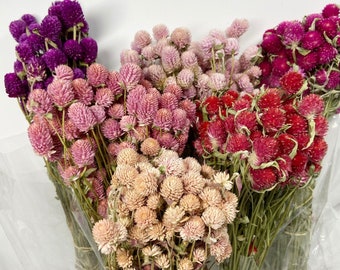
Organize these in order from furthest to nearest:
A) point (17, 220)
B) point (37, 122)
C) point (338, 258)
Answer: point (338, 258), point (17, 220), point (37, 122)

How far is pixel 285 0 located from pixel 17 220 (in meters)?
0.86

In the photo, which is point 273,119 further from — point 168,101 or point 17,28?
point 17,28

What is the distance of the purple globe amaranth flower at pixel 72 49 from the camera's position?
0.98m

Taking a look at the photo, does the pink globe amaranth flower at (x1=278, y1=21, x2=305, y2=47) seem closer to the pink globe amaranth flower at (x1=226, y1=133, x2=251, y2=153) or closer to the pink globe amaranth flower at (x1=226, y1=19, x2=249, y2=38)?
the pink globe amaranth flower at (x1=226, y1=19, x2=249, y2=38)

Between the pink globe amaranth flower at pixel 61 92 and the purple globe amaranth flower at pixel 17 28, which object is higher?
the purple globe amaranth flower at pixel 17 28

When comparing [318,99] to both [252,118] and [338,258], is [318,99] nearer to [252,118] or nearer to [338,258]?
[252,118]

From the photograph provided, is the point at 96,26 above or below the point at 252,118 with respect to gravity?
above

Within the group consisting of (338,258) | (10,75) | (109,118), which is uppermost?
(10,75)

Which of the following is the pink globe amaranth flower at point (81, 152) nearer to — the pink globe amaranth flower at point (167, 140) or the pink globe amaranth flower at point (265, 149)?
the pink globe amaranth flower at point (167, 140)

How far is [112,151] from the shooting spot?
0.96 meters

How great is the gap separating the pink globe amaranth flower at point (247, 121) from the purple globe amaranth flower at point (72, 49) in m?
0.38

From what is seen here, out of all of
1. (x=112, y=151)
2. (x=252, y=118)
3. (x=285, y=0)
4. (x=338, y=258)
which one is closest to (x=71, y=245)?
(x=112, y=151)

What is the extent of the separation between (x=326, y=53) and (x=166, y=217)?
558mm

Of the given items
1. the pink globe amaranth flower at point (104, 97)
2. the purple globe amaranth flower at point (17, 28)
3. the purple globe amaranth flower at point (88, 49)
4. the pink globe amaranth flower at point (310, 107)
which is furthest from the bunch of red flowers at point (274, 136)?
the purple globe amaranth flower at point (17, 28)
